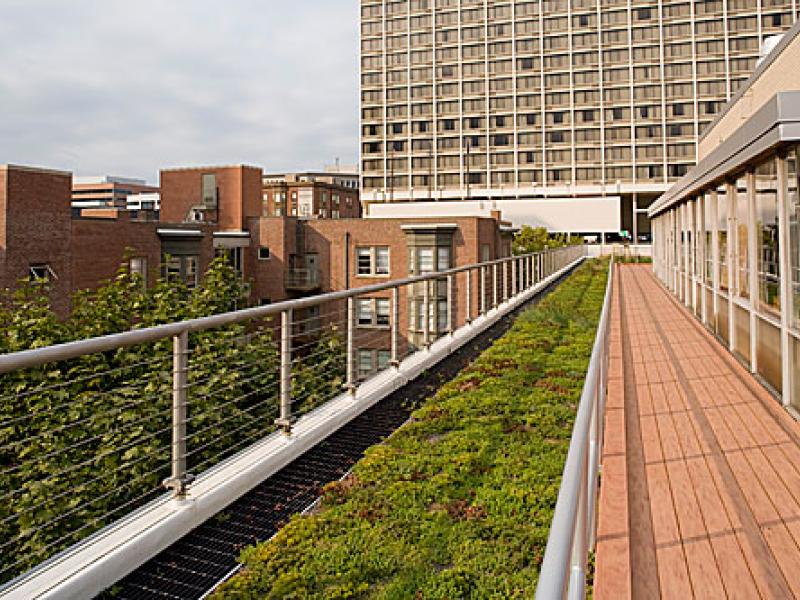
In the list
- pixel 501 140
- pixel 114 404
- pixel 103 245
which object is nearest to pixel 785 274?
pixel 114 404

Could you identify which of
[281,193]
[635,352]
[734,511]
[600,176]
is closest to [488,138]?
[600,176]

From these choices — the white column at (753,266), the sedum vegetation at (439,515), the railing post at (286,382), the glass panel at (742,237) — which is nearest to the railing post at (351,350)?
the sedum vegetation at (439,515)

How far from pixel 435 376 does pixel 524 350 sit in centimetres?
206

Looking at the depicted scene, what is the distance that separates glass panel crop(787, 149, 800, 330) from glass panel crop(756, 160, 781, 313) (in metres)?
0.43

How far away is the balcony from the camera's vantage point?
4325cm

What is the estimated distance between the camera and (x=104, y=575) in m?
3.10

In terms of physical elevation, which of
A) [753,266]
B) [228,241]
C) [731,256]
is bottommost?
[753,266]

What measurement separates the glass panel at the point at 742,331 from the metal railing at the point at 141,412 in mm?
4179

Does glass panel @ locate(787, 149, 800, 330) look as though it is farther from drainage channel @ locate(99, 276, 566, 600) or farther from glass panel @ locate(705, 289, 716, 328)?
glass panel @ locate(705, 289, 716, 328)

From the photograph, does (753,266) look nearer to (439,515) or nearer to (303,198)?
(439,515)

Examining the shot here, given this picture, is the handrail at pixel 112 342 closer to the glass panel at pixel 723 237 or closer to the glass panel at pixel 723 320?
the glass panel at pixel 723 320

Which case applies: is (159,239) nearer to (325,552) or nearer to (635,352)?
(635,352)

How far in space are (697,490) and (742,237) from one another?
564cm

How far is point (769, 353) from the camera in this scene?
7.34 meters
